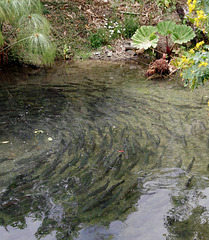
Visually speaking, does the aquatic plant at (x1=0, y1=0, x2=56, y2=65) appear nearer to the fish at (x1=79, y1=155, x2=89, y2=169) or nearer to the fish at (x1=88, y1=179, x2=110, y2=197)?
the fish at (x1=79, y1=155, x2=89, y2=169)

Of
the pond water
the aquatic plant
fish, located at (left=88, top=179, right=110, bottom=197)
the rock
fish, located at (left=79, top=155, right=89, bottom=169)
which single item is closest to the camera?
the pond water

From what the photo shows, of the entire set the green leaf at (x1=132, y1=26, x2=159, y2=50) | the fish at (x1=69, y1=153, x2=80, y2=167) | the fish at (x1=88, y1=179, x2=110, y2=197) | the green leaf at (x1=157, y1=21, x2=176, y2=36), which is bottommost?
the fish at (x1=69, y1=153, x2=80, y2=167)

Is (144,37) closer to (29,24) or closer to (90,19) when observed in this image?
(29,24)

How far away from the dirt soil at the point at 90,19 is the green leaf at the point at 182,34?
5.33 ft

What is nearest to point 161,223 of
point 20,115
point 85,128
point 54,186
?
point 54,186

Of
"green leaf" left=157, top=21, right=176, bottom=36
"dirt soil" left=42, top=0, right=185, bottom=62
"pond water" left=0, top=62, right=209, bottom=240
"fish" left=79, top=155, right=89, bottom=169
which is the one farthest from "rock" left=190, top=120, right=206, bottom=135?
"dirt soil" left=42, top=0, right=185, bottom=62

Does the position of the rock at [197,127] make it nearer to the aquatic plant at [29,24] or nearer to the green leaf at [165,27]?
the aquatic plant at [29,24]

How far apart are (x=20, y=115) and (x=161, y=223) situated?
327 centimetres

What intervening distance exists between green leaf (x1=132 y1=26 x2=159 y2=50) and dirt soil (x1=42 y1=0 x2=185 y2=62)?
1.41 m

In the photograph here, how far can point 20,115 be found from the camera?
487cm

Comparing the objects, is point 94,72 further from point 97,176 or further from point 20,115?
point 97,176

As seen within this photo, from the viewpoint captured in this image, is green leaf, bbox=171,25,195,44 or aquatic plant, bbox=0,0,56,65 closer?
aquatic plant, bbox=0,0,56,65

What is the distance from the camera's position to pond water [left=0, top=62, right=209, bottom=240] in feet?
8.18

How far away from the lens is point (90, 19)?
10.5 m
